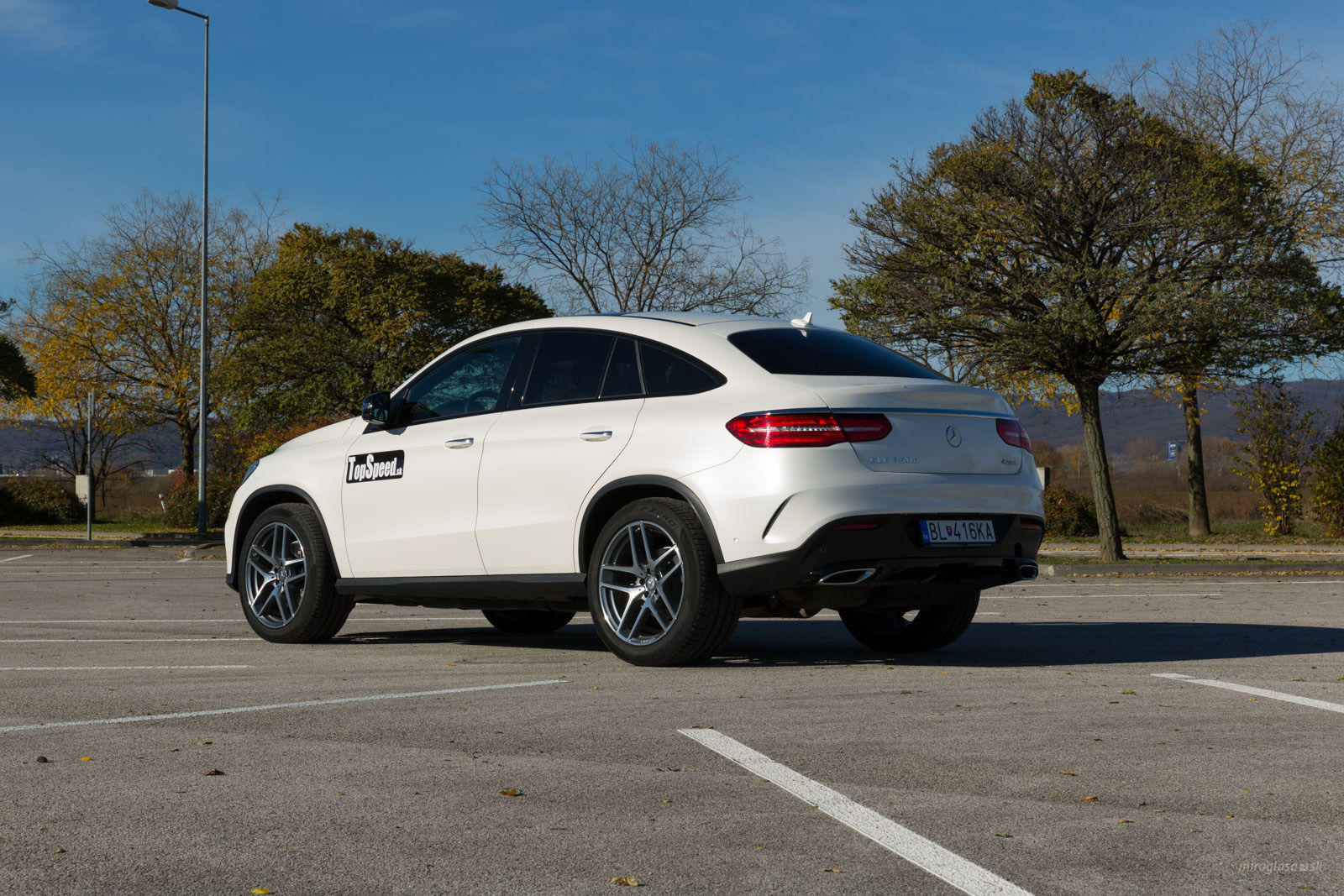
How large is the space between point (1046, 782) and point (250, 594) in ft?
19.4

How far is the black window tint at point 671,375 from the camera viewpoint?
22.3 feet

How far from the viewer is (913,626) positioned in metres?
7.96

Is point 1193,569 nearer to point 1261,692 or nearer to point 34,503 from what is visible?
point 1261,692

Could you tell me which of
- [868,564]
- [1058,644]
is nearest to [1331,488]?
[1058,644]

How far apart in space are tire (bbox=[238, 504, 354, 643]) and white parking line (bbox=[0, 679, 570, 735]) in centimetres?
228

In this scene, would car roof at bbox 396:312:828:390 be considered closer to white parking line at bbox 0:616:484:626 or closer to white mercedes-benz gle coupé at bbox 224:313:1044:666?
white mercedes-benz gle coupé at bbox 224:313:1044:666

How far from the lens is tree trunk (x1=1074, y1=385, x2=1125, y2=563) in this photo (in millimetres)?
20656

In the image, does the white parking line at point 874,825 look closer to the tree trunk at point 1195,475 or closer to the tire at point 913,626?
the tire at point 913,626

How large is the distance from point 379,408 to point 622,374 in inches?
69.6

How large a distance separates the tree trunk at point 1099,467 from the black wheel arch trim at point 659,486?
1520cm

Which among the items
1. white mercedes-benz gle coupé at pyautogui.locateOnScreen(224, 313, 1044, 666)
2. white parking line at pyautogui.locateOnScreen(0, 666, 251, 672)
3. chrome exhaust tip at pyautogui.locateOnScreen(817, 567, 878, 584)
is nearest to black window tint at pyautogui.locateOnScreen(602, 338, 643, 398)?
white mercedes-benz gle coupé at pyautogui.locateOnScreen(224, 313, 1044, 666)

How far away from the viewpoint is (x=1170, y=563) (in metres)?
18.3

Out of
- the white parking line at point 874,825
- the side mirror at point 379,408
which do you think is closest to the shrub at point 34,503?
the side mirror at point 379,408

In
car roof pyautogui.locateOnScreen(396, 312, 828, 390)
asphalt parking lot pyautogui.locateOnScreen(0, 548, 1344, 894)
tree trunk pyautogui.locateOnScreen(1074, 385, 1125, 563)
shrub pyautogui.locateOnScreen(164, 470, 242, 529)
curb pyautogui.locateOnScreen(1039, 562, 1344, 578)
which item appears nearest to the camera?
asphalt parking lot pyautogui.locateOnScreen(0, 548, 1344, 894)
